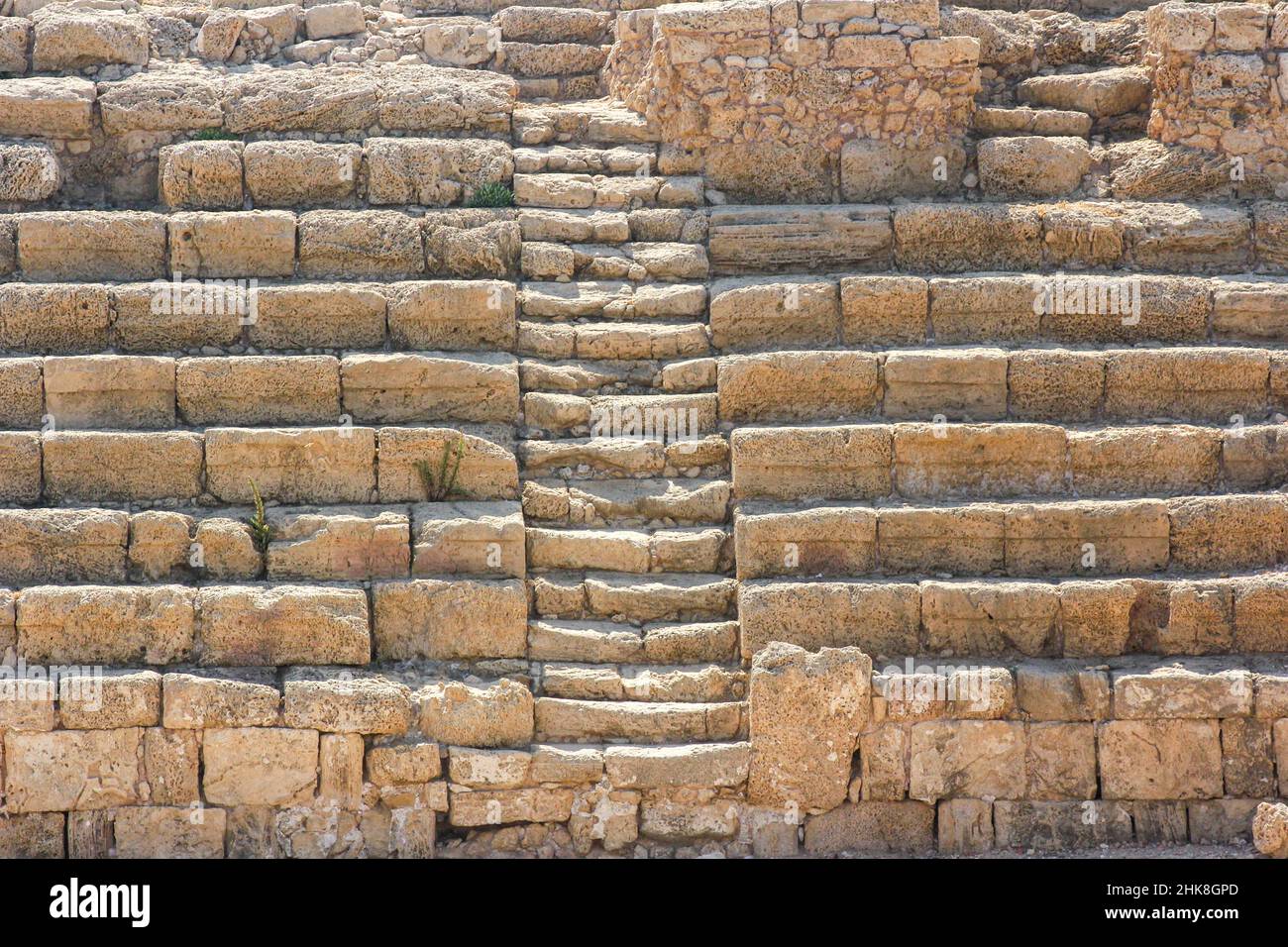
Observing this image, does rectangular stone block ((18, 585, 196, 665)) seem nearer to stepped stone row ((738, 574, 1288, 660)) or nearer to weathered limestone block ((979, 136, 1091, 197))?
stepped stone row ((738, 574, 1288, 660))

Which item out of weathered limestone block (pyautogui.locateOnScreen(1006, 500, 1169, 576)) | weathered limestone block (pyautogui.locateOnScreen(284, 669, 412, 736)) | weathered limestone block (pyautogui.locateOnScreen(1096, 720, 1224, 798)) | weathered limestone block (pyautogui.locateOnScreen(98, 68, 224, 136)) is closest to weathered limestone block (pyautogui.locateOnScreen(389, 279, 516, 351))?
weathered limestone block (pyautogui.locateOnScreen(98, 68, 224, 136))

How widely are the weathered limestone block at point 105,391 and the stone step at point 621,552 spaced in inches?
108

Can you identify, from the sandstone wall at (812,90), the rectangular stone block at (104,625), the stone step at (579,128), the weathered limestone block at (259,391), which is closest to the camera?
the rectangular stone block at (104,625)

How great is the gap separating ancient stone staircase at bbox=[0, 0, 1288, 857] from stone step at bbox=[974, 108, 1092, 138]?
3 centimetres

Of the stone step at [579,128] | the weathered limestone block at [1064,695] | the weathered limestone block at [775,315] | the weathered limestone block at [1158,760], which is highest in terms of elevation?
the stone step at [579,128]

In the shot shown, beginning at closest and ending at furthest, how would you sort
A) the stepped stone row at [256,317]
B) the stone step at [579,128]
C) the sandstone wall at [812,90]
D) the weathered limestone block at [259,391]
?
1. the weathered limestone block at [259,391]
2. the stepped stone row at [256,317]
3. the sandstone wall at [812,90]
4. the stone step at [579,128]

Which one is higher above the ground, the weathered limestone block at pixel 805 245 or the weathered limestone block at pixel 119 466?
the weathered limestone block at pixel 805 245

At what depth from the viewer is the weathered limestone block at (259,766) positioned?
1130cm

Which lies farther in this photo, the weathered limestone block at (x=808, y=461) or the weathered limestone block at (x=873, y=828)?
the weathered limestone block at (x=808, y=461)

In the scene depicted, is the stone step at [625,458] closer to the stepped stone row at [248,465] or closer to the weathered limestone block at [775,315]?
the stepped stone row at [248,465]

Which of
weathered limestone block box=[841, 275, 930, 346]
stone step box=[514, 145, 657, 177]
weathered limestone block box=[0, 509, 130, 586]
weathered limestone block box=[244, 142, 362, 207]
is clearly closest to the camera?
weathered limestone block box=[0, 509, 130, 586]

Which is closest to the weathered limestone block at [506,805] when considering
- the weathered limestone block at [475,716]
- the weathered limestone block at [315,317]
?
the weathered limestone block at [475,716]

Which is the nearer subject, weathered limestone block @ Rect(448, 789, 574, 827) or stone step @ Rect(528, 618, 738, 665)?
weathered limestone block @ Rect(448, 789, 574, 827)

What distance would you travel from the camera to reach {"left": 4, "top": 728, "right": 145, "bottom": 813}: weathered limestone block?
11.2m
